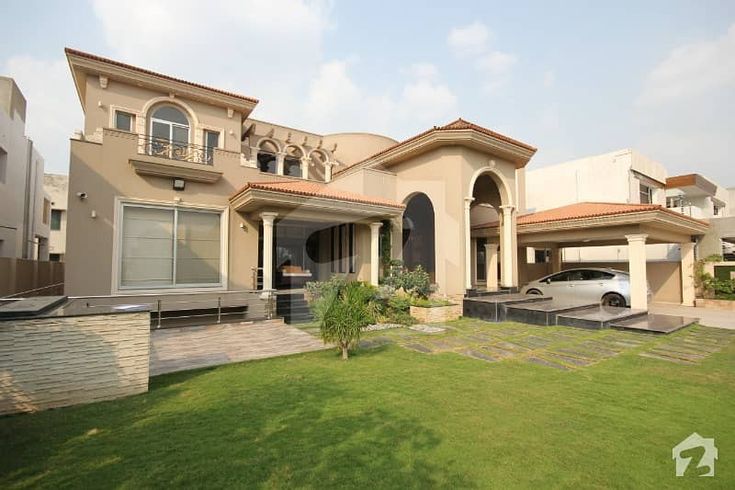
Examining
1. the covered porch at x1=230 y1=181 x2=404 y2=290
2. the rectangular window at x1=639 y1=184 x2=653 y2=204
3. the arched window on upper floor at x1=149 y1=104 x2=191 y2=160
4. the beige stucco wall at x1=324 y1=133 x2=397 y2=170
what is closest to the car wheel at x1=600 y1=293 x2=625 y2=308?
the covered porch at x1=230 y1=181 x2=404 y2=290

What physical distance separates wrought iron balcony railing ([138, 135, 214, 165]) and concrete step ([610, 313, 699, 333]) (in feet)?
42.4

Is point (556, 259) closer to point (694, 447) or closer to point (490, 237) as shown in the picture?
point (490, 237)

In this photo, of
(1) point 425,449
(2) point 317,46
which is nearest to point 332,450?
(1) point 425,449

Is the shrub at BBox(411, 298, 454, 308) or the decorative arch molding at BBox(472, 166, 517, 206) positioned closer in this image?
the shrub at BBox(411, 298, 454, 308)

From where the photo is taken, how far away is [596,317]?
895 cm

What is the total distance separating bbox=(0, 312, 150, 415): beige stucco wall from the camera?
3.74 meters

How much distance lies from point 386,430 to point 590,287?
440 inches

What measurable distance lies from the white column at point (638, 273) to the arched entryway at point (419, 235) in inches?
277

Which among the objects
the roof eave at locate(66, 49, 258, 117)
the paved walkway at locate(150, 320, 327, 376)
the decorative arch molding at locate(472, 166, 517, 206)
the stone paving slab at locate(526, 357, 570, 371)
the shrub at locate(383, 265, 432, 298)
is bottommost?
the paved walkway at locate(150, 320, 327, 376)

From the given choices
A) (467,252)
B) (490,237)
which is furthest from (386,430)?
(490,237)

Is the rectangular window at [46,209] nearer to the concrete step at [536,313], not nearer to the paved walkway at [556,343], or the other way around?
the paved walkway at [556,343]

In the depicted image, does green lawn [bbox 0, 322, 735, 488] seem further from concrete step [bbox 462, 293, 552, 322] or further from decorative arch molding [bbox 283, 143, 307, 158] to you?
decorative arch molding [bbox 283, 143, 307, 158]

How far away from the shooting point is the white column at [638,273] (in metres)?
10.3

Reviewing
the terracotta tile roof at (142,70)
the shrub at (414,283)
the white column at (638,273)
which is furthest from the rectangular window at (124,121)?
the white column at (638,273)
